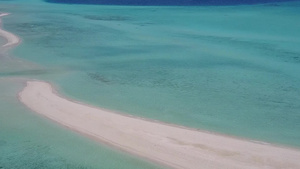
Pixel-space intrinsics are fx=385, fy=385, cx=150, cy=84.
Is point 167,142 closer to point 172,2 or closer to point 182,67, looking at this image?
point 182,67

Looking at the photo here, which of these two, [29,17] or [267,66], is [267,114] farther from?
[29,17]

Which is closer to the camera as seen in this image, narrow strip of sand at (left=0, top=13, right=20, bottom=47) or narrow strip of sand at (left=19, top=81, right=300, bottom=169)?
narrow strip of sand at (left=19, top=81, right=300, bottom=169)

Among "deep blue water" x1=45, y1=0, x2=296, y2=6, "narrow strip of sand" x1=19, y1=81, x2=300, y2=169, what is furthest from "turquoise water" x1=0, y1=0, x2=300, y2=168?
"deep blue water" x1=45, y1=0, x2=296, y2=6

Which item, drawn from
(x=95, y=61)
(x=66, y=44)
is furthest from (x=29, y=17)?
Result: (x=95, y=61)

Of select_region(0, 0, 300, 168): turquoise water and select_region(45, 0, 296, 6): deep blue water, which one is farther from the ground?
select_region(45, 0, 296, 6): deep blue water

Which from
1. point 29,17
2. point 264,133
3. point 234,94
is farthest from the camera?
point 29,17

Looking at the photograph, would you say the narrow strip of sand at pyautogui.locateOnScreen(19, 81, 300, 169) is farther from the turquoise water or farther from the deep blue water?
the deep blue water
